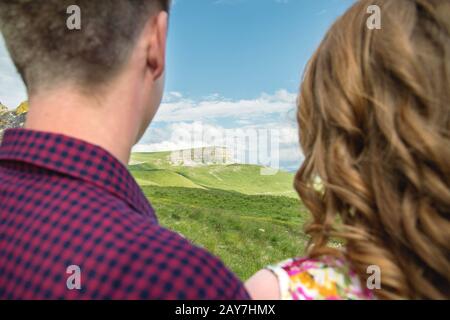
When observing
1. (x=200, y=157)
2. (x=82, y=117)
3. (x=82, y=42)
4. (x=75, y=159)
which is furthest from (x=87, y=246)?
(x=200, y=157)

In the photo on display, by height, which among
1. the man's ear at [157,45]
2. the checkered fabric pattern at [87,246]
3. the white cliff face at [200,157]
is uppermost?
the man's ear at [157,45]

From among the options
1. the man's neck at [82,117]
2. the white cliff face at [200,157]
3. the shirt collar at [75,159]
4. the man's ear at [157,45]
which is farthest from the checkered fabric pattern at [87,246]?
the white cliff face at [200,157]

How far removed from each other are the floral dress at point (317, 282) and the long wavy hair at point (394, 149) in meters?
0.07

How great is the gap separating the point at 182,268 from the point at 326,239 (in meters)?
1.11

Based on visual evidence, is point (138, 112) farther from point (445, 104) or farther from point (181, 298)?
point (445, 104)

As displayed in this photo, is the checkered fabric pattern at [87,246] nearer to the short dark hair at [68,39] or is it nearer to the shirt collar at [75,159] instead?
the shirt collar at [75,159]

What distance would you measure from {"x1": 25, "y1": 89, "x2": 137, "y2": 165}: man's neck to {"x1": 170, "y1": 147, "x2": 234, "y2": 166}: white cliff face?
153600 mm

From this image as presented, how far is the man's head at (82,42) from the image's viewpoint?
8.31ft

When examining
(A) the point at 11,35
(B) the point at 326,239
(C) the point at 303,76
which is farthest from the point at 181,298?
(A) the point at 11,35

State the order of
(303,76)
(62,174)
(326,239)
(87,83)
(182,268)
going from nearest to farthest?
(182,268), (62,174), (87,83), (326,239), (303,76)

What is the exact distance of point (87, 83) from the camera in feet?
8.13

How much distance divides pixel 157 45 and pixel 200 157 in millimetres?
169145

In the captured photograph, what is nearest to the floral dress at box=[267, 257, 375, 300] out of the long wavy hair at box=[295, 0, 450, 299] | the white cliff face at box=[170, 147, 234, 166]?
the long wavy hair at box=[295, 0, 450, 299]

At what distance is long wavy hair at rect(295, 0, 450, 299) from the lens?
2.50 metres
